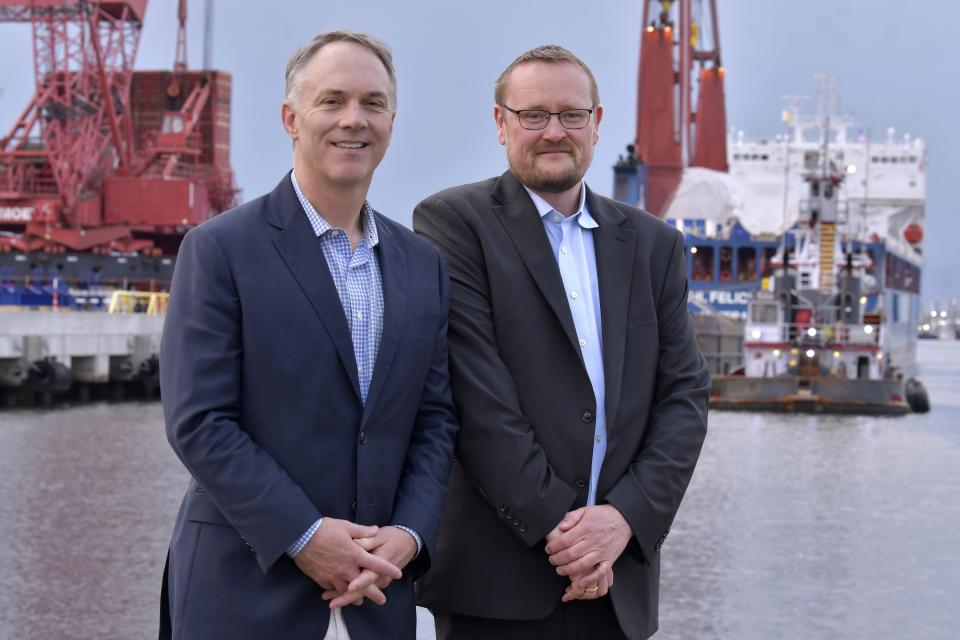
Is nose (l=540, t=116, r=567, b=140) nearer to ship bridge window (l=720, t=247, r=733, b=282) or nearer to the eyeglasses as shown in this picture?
the eyeglasses

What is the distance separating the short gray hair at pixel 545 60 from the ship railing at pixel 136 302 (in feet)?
86.7

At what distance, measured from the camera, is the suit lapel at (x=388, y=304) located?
2.79 meters

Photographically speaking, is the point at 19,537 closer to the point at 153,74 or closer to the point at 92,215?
the point at 92,215

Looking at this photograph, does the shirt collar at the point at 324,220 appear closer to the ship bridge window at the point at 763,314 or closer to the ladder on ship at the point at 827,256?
the ship bridge window at the point at 763,314

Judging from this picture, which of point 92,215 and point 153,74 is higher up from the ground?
point 153,74

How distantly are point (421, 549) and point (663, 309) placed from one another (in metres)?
0.79

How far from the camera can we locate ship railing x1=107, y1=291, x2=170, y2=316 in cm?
3030

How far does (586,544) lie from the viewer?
2.95 meters

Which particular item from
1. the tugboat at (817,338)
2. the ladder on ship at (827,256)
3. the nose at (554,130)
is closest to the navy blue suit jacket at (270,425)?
the nose at (554,130)

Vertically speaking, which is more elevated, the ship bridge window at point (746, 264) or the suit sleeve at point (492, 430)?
the ship bridge window at point (746, 264)

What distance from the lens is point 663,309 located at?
10.6ft

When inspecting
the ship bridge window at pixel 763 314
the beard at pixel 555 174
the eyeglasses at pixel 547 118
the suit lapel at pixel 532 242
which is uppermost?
the eyeglasses at pixel 547 118

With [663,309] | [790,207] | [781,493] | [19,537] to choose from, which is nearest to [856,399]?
[781,493]

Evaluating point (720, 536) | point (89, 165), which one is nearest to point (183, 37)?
point (89, 165)
